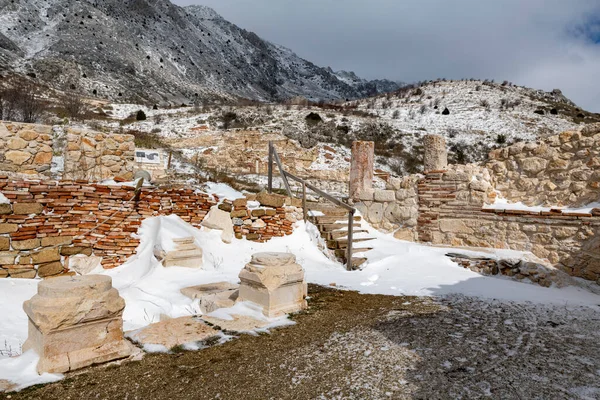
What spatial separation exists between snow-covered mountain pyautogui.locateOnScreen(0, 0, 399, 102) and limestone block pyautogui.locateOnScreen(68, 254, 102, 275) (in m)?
36.0

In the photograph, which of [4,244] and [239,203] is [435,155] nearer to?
[239,203]

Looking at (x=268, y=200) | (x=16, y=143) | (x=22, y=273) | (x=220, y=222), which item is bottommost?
(x=22, y=273)

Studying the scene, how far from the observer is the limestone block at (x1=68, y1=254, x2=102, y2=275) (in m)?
→ 6.18

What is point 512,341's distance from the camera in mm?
3387

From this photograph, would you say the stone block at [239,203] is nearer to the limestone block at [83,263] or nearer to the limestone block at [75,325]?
the limestone block at [83,263]

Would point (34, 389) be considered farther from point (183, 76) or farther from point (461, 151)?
point (183, 76)

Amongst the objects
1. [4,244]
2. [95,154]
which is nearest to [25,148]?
[95,154]

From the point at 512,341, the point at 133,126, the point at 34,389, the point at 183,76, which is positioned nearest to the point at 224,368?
the point at 34,389

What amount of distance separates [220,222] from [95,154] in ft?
12.8

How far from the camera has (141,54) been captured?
175 ft

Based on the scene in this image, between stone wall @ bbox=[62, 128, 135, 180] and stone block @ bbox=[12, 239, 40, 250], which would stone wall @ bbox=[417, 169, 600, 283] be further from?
stone block @ bbox=[12, 239, 40, 250]

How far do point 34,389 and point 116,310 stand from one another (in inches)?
30.4

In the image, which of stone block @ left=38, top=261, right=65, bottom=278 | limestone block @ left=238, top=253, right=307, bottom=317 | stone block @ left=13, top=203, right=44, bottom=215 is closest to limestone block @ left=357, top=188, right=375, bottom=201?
limestone block @ left=238, top=253, right=307, bottom=317

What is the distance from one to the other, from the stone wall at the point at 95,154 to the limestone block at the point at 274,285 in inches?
207
